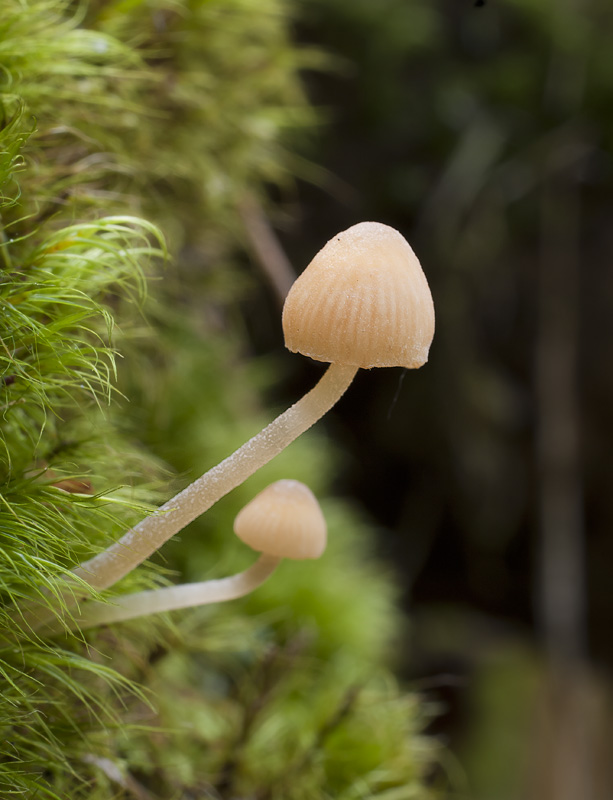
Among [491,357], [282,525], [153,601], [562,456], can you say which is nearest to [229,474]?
[282,525]

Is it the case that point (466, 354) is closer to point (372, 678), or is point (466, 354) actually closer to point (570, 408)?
point (570, 408)

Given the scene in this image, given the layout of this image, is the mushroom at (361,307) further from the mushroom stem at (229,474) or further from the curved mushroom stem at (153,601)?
the curved mushroom stem at (153,601)

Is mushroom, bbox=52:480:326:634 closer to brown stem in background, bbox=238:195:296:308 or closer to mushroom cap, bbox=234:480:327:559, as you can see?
mushroom cap, bbox=234:480:327:559

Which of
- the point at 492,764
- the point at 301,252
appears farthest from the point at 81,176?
the point at 492,764

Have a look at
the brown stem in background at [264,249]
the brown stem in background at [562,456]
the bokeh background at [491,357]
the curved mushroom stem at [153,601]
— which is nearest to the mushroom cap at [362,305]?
the curved mushroom stem at [153,601]

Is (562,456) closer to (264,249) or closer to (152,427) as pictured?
(264,249)

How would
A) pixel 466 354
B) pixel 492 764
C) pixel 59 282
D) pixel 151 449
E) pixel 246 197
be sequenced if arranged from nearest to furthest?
1. pixel 59 282
2. pixel 151 449
3. pixel 246 197
4. pixel 492 764
5. pixel 466 354
